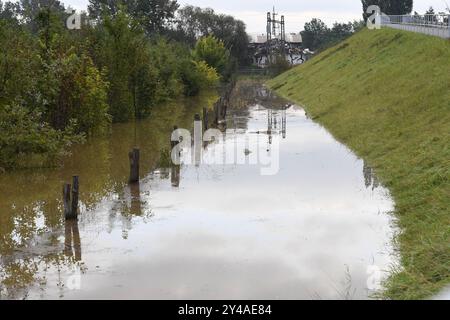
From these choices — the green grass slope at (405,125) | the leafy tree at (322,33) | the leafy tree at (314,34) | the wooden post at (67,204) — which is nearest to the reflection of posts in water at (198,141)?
the green grass slope at (405,125)

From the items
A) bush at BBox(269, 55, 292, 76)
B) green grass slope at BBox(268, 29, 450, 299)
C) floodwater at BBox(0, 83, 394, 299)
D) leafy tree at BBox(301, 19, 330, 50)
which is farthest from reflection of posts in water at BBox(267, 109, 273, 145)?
leafy tree at BBox(301, 19, 330, 50)

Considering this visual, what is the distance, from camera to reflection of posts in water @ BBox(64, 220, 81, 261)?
11391mm

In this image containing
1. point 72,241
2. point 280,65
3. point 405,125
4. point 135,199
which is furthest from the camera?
point 280,65

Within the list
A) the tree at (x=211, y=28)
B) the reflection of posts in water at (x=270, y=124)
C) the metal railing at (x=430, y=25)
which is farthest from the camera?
the tree at (x=211, y=28)

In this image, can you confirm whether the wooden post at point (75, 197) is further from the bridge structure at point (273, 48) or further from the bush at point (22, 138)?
the bridge structure at point (273, 48)

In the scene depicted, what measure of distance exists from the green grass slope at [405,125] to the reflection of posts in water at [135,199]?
6.07 m

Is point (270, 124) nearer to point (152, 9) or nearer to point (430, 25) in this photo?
point (430, 25)

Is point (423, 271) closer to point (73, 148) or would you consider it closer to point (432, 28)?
point (73, 148)

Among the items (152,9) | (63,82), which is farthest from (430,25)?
(152,9)

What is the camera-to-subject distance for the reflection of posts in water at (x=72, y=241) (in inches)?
448

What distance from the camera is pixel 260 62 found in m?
108

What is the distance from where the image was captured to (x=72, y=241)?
12078mm

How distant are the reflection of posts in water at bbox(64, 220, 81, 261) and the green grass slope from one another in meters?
5.81

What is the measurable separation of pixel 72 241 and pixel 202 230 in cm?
267
